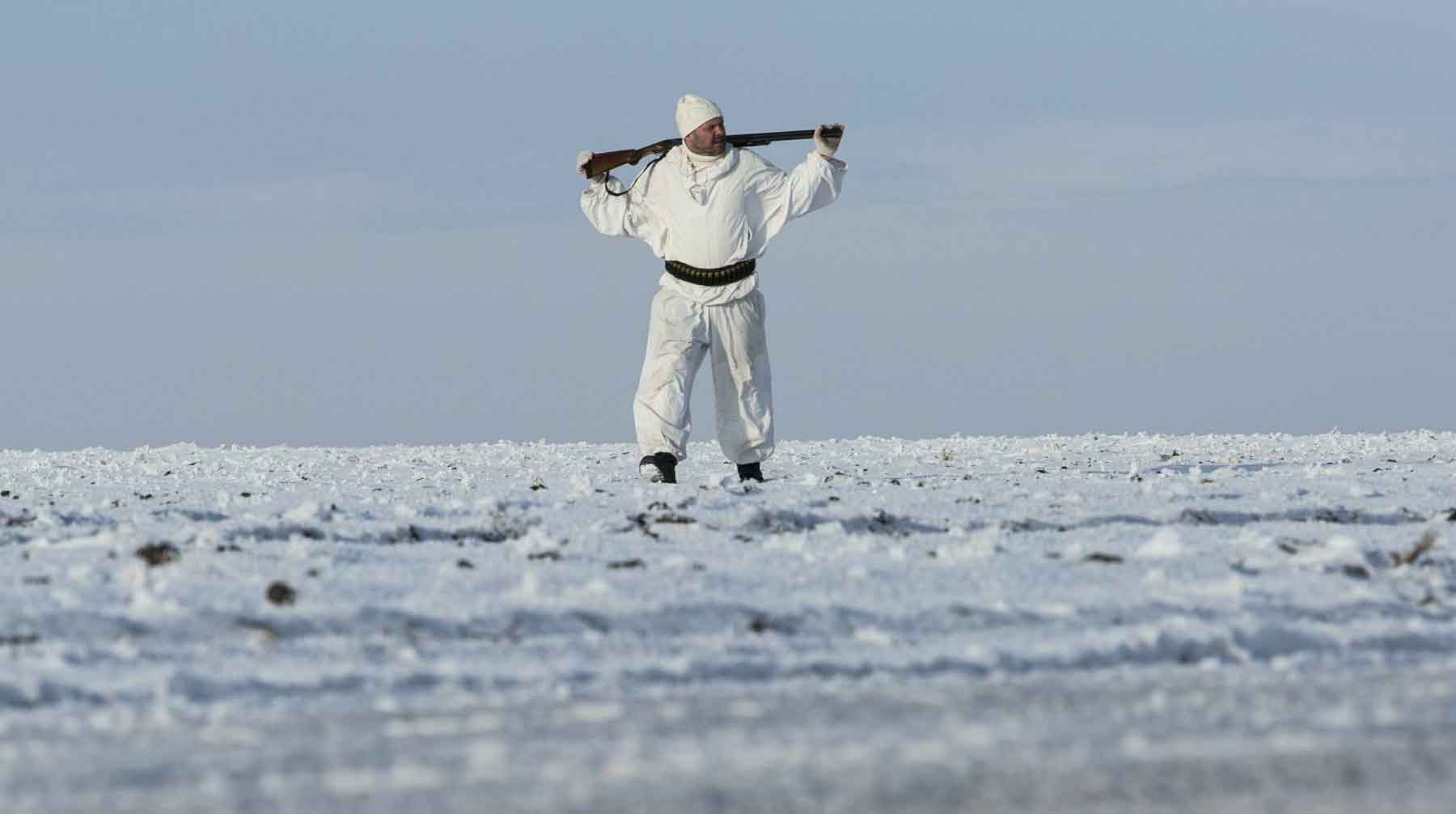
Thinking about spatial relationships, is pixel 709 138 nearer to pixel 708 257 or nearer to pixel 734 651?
pixel 708 257

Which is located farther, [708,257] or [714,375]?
[714,375]

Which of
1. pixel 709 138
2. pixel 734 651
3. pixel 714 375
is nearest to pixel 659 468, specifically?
pixel 714 375

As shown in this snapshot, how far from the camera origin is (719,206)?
10.3 metres

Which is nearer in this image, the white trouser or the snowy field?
the snowy field

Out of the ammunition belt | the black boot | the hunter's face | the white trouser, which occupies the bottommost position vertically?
the black boot

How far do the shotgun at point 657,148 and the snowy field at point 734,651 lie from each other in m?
2.53

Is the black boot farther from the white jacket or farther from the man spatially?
the white jacket

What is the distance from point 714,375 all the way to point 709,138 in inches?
54.5

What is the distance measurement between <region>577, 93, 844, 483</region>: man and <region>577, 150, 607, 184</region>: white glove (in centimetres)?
1

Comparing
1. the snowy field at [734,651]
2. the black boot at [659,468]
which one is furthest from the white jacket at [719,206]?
the snowy field at [734,651]

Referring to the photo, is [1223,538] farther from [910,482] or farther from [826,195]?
[826,195]

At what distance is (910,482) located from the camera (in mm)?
10117

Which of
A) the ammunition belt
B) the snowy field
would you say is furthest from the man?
the snowy field

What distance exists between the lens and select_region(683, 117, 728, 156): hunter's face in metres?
10.4
